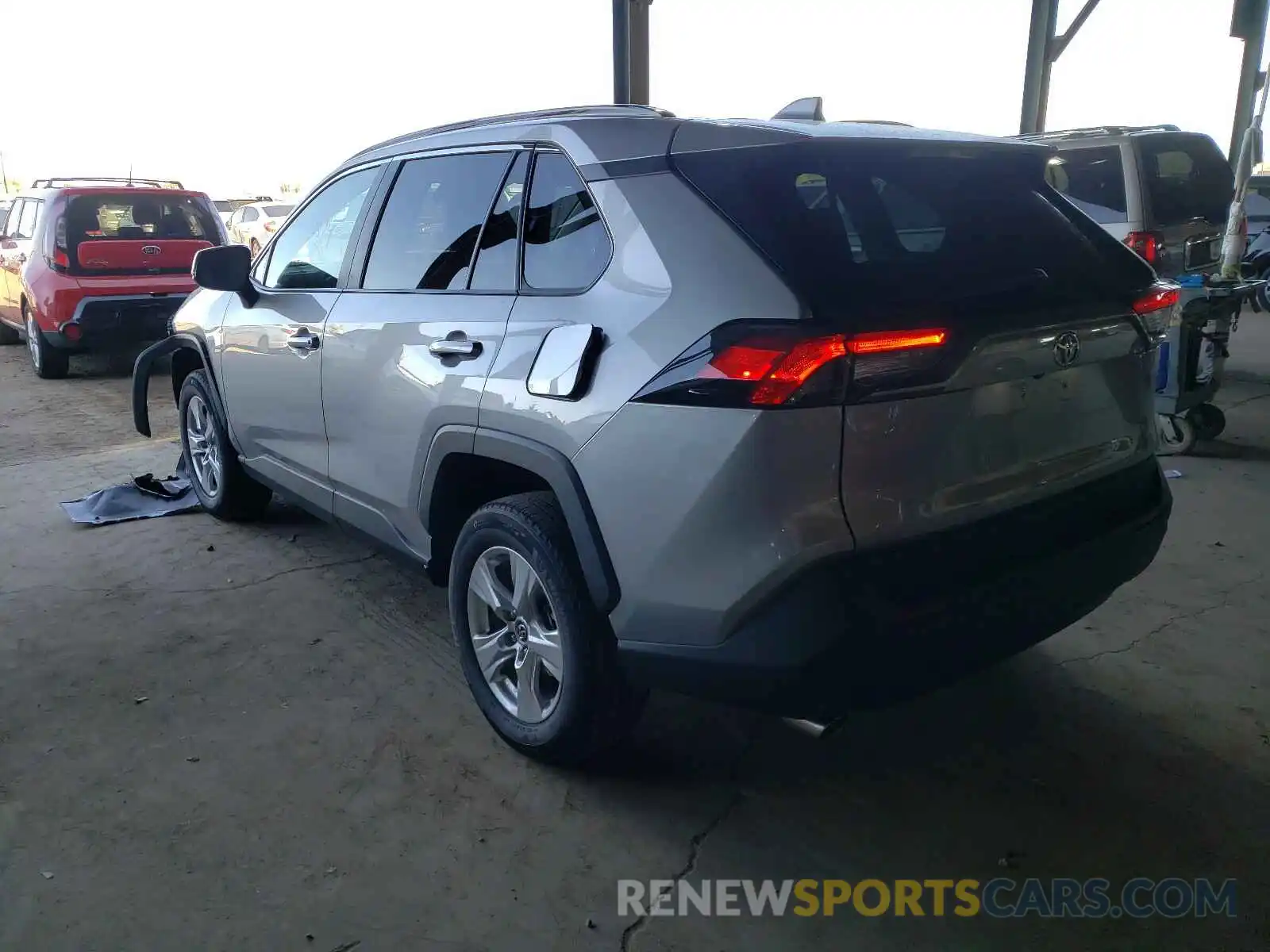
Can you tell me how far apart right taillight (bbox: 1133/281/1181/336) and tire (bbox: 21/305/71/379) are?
30.0 ft

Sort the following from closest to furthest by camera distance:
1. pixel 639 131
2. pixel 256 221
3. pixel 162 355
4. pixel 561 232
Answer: pixel 639 131, pixel 561 232, pixel 162 355, pixel 256 221

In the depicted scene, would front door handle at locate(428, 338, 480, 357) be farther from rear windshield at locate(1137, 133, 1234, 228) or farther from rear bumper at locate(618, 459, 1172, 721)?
rear windshield at locate(1137, 133, 1234, 228)

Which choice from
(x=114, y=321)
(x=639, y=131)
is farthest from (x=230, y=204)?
(x=639, y=131)

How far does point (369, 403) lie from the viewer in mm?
3189

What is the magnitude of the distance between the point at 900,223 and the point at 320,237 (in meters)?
2.30

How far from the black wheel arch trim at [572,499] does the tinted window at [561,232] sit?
1.35ft

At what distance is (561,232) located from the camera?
2.58 metres

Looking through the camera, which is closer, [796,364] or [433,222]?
[796,364]

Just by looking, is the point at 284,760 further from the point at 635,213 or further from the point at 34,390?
the point at 34,390

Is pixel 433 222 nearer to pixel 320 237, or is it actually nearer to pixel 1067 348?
pixel 320 237

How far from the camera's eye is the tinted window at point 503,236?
2.74 meters

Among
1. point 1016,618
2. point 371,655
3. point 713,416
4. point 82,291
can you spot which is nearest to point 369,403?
point 371,655

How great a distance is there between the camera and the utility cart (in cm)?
551

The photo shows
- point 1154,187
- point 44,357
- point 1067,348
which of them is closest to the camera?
point 1067,348
